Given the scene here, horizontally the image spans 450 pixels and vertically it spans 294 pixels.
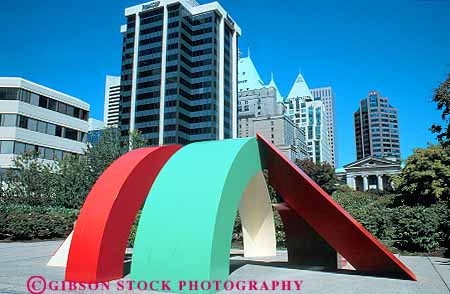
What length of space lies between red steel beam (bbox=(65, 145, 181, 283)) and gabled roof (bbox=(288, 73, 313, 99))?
169053 mm

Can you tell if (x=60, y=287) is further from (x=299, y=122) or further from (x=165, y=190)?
(x=299, y=122)

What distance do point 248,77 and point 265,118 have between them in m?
31.5

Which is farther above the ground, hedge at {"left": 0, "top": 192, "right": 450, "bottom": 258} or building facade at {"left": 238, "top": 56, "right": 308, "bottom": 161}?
building facade at {"left": 238, "top": 56, "right": 308, "bottom": 161}

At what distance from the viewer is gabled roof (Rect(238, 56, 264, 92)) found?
154 metres

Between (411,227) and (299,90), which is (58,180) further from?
(299,90)

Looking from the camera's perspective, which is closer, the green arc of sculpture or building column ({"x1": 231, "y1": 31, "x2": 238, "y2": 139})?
the green arc of sculpture

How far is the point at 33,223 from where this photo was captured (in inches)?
899

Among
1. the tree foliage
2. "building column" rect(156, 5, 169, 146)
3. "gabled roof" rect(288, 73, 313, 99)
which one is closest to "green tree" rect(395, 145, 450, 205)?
the tree foliage

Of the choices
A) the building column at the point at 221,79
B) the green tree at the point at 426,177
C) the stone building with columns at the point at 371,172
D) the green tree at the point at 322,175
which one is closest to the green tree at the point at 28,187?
the green tree at the point at 426,177

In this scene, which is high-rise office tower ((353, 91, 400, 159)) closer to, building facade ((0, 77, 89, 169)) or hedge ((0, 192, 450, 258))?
building facade ((0, 77, 89, 169))

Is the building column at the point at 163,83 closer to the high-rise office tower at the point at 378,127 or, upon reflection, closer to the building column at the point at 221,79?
the building column at the point at 221,79

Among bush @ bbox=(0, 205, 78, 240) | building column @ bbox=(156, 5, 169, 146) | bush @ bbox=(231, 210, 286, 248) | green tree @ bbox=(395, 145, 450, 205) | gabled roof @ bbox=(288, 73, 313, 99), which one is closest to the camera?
bush @ bbox=(231, 210, 286, 248)

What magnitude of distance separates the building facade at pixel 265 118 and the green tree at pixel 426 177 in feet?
274

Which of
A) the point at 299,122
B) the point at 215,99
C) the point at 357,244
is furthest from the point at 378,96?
the point at 357,244
